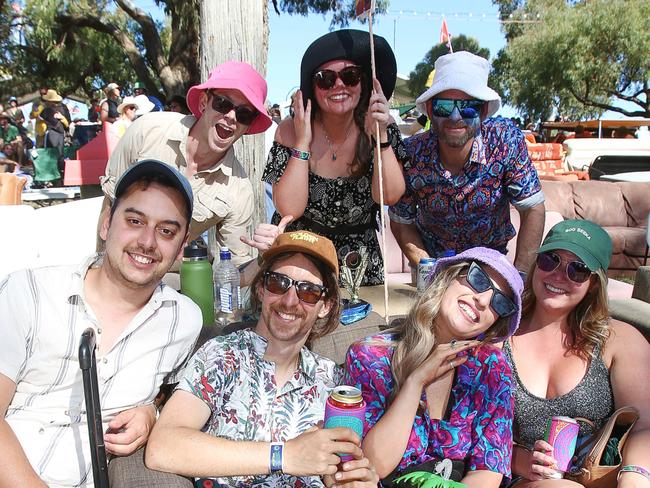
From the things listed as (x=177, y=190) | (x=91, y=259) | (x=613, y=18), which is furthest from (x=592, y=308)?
(x=613, y=18)

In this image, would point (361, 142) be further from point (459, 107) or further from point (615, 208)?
point (615, 208)

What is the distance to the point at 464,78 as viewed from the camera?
A: 9.23 ft

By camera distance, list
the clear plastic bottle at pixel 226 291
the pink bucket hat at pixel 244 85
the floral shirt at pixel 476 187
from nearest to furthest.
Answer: the clear plastic bottle at pixel 226 291 < the pink bucket hat at pixel 244 85 < the floral shirt at pixel 476 187

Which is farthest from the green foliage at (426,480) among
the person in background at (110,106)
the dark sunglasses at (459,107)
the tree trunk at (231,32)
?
the person in background at (110,106)

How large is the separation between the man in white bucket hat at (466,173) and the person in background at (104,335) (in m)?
1.50

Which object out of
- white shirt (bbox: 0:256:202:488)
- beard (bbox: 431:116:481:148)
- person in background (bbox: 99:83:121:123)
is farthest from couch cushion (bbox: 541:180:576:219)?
person in background (bbox: 99:83:121:123)

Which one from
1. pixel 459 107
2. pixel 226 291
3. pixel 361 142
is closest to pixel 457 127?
pixel 459 107

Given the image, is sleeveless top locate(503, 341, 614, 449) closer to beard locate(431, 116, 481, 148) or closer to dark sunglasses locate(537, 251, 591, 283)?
dark sunglasses locate(537, 251, 591, 283)

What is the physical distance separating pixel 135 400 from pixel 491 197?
210 cm

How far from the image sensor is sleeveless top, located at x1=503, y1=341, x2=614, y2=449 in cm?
228

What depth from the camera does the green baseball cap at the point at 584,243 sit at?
2.24 meters

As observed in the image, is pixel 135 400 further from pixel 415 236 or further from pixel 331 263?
pixel 415 236

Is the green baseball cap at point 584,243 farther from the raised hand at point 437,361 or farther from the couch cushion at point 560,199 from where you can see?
the couch cushion at point 560,199

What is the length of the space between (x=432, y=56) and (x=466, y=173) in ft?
153
